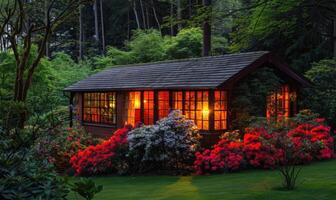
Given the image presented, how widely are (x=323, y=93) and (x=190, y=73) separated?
526cm

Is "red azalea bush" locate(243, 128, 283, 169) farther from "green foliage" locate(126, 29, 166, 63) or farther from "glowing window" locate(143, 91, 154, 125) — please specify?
"green foliage" locate(126, 29, 166, 63)

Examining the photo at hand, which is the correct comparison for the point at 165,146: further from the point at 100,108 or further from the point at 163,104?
the point at 100,108

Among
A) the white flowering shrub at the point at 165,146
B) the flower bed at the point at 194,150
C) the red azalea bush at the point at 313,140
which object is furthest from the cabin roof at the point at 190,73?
the red azalea bush at the point at 313,140

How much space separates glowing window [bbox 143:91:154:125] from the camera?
19312 mm

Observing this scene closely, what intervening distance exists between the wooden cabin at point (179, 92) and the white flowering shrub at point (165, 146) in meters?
1.16

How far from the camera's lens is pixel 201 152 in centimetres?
1565

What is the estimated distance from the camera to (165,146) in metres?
14.9

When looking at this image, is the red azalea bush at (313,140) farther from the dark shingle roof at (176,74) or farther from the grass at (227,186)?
the dark shingle roof at (176,74)

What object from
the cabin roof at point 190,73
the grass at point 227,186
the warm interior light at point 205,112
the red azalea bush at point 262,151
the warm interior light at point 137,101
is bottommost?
the grass at point 227,186

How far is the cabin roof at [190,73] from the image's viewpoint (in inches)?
639

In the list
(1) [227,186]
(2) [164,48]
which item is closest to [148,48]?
(2) [164,48]

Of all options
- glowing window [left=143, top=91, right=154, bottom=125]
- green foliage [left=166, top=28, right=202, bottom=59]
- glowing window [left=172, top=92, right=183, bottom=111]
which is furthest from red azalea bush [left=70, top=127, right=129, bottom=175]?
green foliage [left=166, top=28, right=202, bottom=59]

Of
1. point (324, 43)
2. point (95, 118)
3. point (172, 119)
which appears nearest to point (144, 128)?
point (172, 119)

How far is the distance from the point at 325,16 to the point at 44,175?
12.7 metres
